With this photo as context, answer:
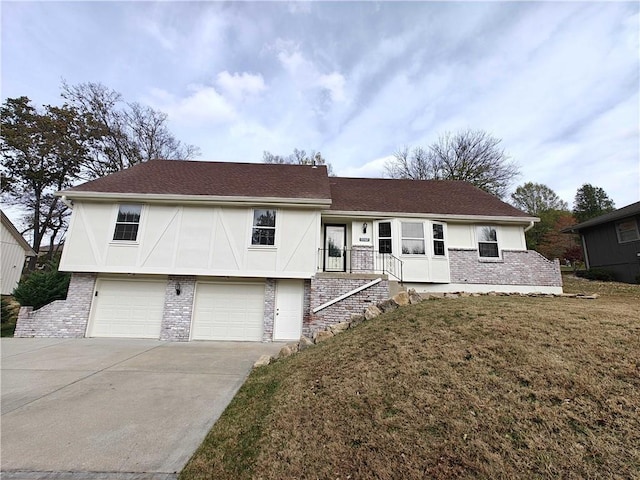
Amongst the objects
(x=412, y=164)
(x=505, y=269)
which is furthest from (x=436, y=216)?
(x=412, y=164)

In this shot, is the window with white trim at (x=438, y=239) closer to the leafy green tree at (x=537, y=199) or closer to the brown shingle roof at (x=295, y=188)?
the brown shingle roof at (x=295, y=188)

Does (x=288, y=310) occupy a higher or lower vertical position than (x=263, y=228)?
lower

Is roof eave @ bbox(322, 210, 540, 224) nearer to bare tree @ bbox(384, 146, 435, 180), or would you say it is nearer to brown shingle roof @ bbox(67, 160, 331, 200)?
brown shingle roof @ bbox(67, 160, 331, 200)

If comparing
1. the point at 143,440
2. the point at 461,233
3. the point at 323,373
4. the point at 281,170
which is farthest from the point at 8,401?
the point at 461,233

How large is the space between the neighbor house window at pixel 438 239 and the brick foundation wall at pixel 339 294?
3047 millimetres

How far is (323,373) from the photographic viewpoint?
13.6ft

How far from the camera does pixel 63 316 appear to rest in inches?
351

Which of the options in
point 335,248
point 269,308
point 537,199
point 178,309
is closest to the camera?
point 178,309

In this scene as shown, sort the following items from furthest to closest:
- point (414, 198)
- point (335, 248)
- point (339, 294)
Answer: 1. point (414, 198)
2. point (335, 248)
3. point (339, 294)

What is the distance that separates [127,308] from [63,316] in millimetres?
1955

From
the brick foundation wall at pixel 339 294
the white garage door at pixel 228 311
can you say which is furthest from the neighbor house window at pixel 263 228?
the brick foundation wall at pixel 339 294

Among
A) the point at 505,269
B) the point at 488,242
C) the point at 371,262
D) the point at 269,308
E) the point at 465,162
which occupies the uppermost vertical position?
the point at 465,162

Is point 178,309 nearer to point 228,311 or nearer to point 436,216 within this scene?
point 228,311

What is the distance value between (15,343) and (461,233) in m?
15.1
